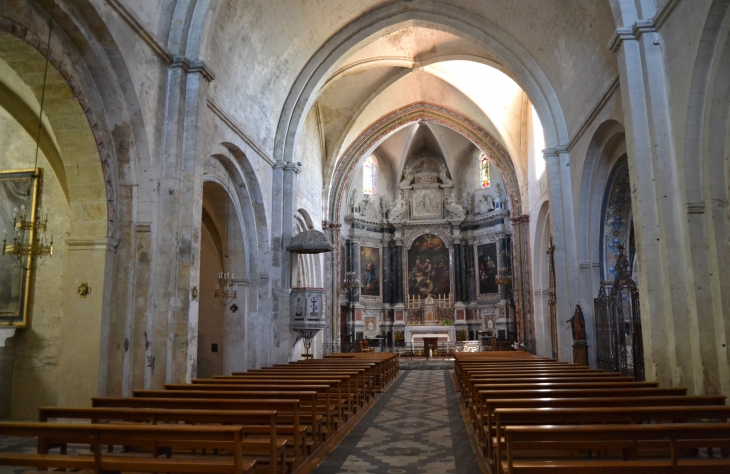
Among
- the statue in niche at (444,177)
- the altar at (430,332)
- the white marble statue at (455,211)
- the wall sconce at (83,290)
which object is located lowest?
the altar at (430,332)

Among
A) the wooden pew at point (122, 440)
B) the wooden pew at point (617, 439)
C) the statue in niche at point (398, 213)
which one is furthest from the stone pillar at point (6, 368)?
the statue in niche at point (398, 213)

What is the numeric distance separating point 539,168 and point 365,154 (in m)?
7.08

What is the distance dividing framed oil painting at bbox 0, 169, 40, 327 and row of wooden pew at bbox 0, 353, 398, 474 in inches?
166

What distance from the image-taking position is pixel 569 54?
41.5 feet

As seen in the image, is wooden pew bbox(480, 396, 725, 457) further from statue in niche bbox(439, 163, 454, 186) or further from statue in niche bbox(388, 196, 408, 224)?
statue in niche bbox(439, 163, 454, 186)

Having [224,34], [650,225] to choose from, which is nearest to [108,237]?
[224,34]

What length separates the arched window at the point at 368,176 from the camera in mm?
28609

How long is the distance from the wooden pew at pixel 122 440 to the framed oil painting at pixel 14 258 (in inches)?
258

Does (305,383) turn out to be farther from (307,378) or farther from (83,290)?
(83,290)

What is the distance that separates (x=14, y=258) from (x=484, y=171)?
2151cm

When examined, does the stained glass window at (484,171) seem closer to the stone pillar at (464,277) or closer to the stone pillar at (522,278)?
the stone pillar at (464,277)

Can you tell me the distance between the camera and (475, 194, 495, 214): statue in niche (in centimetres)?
2636

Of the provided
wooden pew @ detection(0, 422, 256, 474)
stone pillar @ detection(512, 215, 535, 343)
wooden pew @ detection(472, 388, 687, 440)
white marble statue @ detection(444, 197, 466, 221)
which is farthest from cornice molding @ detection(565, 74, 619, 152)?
white marble statue @ detection(444, 197, 466, 221)

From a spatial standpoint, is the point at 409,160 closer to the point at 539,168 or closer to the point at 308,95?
the point at 539,168
